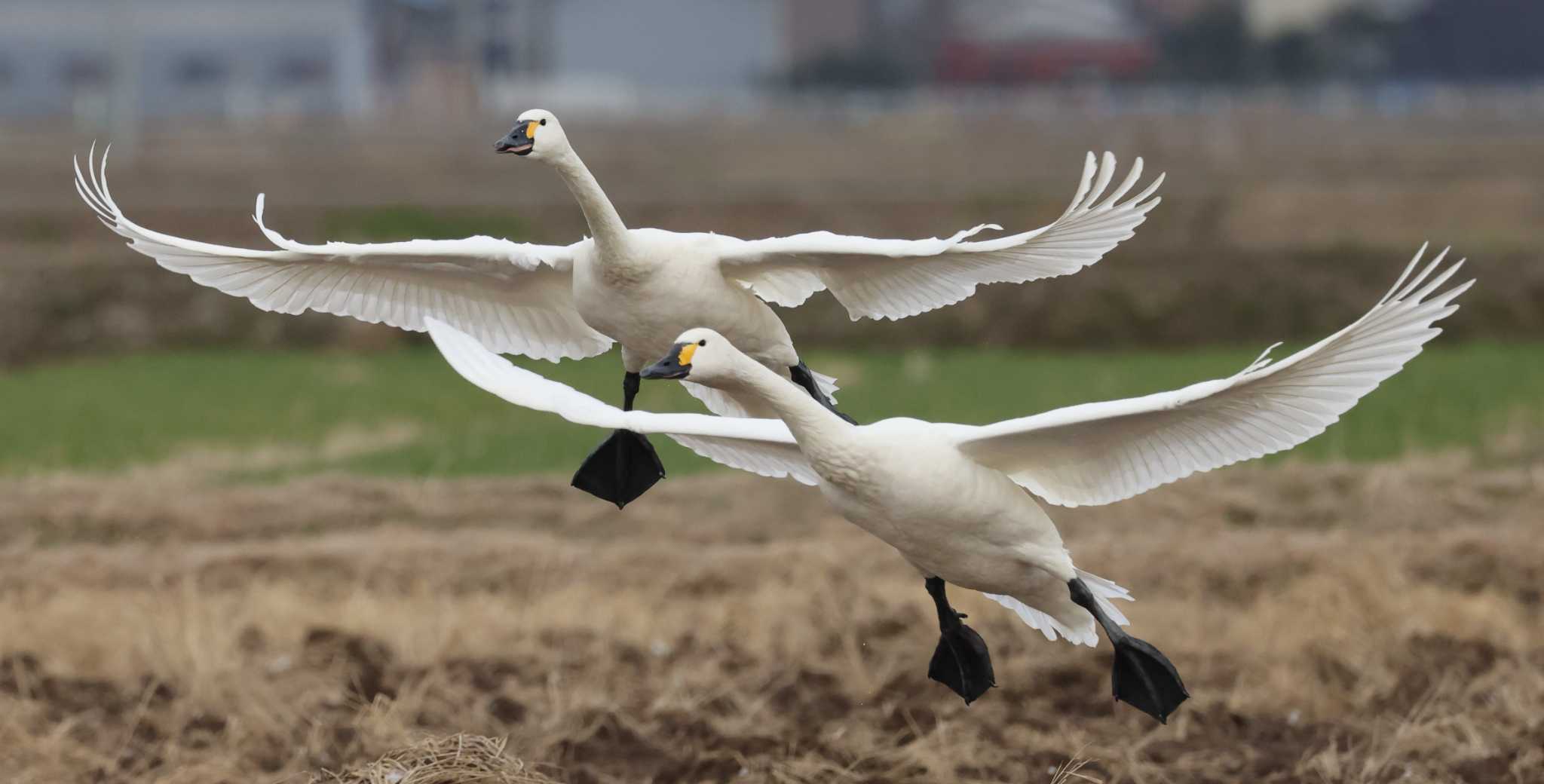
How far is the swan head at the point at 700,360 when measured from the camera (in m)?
5.16

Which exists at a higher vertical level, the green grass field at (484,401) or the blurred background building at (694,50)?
the green grass field at (484,401)

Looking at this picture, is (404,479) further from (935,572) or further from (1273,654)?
(935,572)

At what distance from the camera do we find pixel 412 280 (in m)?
6.37

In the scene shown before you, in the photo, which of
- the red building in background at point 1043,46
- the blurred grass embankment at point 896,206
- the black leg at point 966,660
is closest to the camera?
the black leg at point 966,660

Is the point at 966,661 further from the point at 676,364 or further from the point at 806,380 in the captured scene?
the point at 676,364

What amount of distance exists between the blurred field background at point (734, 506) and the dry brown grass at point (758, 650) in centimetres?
3

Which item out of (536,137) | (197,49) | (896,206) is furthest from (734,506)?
(197,49)

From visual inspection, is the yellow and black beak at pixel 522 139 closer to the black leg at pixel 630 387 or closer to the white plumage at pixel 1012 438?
the white plumage at pixel 1012 438

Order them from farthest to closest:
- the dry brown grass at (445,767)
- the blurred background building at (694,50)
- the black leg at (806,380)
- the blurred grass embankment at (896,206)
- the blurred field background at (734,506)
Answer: the blurred background building at (694,50)
the blurred grass embankment at (896,206)
the blurred field background at (734,506)
the dry brown grass at (445,767)
the black leg at (806,380)

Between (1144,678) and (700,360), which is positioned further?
(1144,678)

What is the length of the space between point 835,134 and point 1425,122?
15489 mm

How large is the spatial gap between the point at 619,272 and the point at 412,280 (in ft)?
3.53

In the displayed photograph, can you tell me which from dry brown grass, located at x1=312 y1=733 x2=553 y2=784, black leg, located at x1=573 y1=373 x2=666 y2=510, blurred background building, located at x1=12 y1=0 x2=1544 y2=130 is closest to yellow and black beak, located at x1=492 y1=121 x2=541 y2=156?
black leg, located at x1=573 y1=373 x2=666 y2=510

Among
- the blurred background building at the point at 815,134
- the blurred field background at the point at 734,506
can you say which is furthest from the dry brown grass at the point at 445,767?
the blurred background building at the point at 815,134
